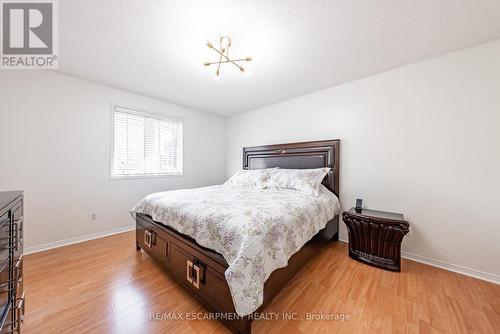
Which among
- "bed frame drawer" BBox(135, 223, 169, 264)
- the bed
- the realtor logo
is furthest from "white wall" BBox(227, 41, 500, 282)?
the realtor logo

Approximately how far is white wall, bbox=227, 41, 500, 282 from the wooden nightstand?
0.42 meters

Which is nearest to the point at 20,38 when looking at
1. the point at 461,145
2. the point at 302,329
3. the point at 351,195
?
the point at 302,329

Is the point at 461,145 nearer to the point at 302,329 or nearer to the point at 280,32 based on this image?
the point at 280,32

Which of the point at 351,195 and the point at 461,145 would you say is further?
the point at 351,195

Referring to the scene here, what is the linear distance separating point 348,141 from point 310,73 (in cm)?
116

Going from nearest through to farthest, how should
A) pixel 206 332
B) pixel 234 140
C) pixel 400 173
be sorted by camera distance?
pixel 206 332, pixel 400 173, pixel 234 140

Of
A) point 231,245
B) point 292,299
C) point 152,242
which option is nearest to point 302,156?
point 292,299

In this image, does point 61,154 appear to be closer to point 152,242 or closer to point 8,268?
point 152,242

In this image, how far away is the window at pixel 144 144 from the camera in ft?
10.1

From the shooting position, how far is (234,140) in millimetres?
4609

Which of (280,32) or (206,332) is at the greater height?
(280,32)

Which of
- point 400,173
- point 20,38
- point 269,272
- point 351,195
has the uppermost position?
point 20,38

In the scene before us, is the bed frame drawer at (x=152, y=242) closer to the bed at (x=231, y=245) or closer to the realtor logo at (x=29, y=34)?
the bed at (x=231, y=245)

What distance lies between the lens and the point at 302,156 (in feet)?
10.5
